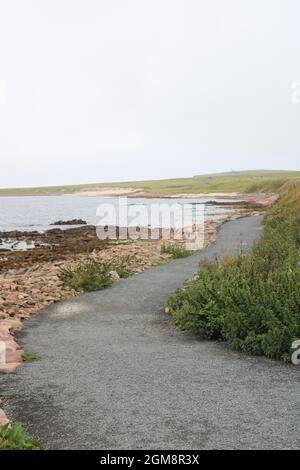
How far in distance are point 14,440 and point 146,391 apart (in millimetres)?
2026

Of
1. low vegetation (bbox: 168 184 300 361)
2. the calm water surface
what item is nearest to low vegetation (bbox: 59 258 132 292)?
low vegetation (bbox: 168 184 300 361)

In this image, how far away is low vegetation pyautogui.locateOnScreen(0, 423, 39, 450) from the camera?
198 inches

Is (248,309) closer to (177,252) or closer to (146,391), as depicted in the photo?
(146,391)

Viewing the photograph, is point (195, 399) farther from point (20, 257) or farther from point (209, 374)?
point (20, 257)

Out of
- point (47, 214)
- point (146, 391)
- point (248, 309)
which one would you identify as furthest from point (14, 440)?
point (47, 214)

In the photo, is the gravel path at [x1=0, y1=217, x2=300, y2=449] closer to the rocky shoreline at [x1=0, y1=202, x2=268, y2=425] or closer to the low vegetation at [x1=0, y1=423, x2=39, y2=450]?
the low vegetation at [x1=0, y1=423, x2=39, y2=450]

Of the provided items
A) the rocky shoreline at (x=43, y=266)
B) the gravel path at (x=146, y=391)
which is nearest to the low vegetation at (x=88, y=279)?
the rocky shoreline at (x=43, y=266)

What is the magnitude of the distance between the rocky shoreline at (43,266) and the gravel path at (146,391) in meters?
0.49

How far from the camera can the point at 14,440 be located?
514cm

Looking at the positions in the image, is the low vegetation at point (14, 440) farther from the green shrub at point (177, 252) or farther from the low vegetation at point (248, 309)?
the green shrub at point (177, 252)

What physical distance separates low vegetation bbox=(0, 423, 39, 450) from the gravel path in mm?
184

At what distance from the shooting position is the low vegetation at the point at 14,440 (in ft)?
16.5

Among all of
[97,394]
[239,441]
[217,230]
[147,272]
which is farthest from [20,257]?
[239,441]

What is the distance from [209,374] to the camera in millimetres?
7363
